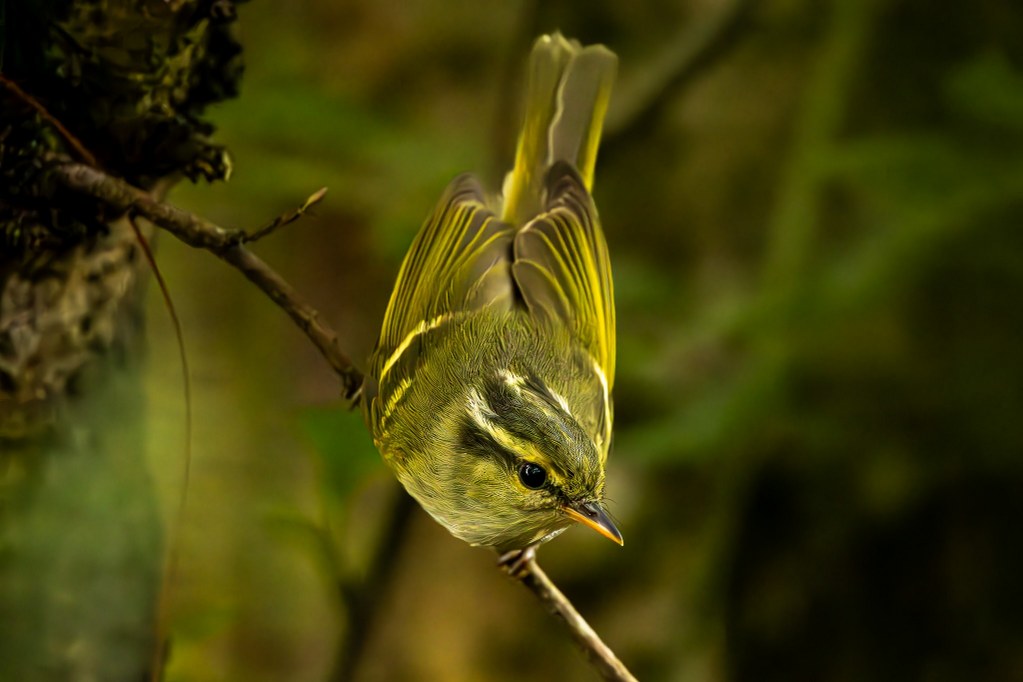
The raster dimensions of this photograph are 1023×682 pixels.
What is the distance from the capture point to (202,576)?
7.57ft

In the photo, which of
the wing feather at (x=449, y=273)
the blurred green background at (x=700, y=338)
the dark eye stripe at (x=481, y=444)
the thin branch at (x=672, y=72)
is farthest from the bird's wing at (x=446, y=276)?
the thin branch at (x=672, y=72)

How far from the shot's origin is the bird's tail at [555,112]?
99cm

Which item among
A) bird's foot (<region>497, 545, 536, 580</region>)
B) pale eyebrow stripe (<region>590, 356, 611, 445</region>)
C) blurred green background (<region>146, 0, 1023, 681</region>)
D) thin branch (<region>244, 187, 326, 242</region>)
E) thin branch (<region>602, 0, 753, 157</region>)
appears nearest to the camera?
thin branch (<region>244, 187, 326, 242</region>)

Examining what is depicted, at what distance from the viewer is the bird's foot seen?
0.86 m

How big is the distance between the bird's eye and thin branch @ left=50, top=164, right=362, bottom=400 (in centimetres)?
18

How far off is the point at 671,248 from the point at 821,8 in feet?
2.27

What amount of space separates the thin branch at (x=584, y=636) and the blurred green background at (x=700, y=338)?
18.9 inches

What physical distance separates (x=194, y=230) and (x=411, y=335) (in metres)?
0.22

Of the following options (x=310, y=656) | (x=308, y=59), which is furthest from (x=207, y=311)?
(x=310, y=656)

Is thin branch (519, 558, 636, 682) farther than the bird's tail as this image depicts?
No

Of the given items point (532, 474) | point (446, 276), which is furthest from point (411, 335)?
point (532, 474)

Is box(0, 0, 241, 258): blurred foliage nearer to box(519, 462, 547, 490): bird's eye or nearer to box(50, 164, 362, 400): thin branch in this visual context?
box(50, 164, 362, 400): thin branch

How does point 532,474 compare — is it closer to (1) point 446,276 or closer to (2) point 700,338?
(1) point 446,276

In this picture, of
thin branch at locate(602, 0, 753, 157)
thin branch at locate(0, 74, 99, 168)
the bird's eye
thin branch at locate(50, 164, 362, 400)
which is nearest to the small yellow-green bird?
the bird's eye
